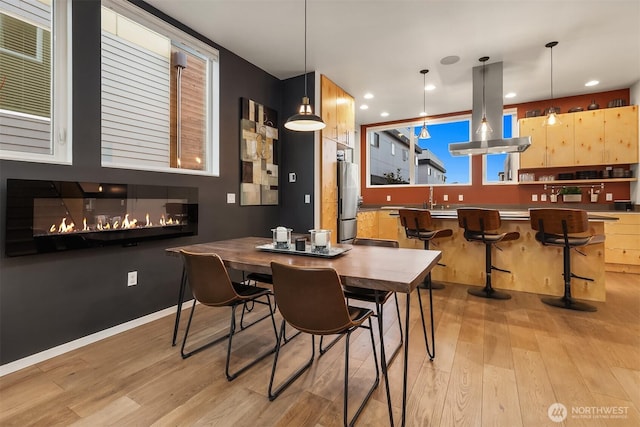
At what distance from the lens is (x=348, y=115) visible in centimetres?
506

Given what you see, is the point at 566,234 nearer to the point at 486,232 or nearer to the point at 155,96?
the point at 486,232

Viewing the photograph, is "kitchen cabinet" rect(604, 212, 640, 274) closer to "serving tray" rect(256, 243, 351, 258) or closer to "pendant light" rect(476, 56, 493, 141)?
"pendant light" rect(476, 56, 493, 141)

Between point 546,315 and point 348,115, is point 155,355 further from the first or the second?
point 348,115

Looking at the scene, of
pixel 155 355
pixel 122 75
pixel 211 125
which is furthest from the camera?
pixel 211 125

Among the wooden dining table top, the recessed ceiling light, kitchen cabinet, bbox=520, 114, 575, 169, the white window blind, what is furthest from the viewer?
kitchen cabinet, bbox=520, 114, 575, 169

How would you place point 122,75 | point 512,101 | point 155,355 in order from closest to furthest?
1. point 155,355
2. point 122,75
3. point 512,101

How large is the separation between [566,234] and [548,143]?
2.81 m

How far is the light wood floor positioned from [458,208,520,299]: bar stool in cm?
81

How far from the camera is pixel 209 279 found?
6.27 feet

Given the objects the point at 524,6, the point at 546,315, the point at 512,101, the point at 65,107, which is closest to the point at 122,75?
the point at 65,107

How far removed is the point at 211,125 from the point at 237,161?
50 cm

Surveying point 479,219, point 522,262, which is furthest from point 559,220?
point 522,262

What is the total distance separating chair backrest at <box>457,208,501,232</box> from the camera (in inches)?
129

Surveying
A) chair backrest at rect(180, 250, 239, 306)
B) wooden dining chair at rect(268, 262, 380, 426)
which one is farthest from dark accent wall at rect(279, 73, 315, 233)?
wooden dining chair at rect(268, 262, 380, 426)
